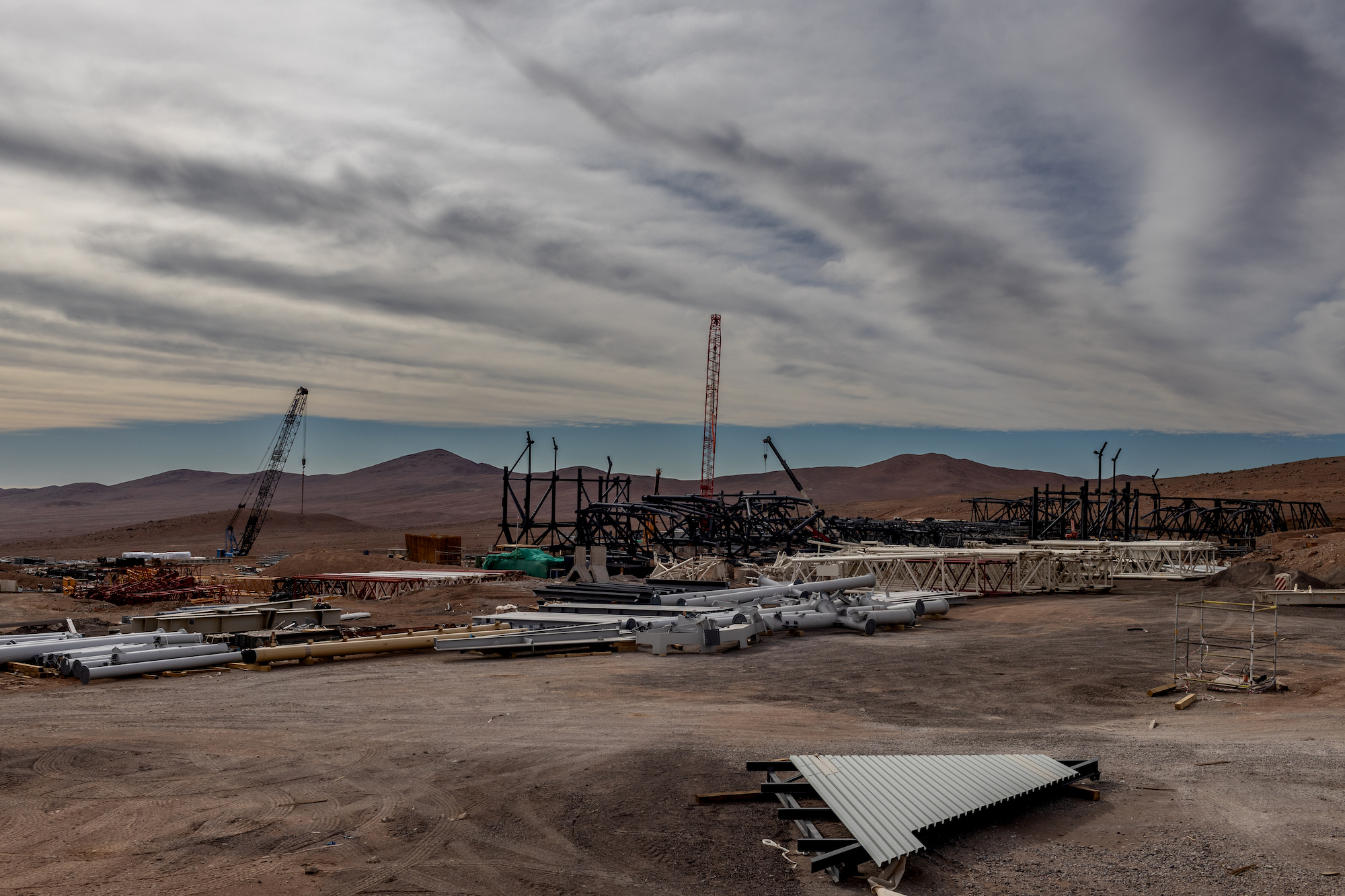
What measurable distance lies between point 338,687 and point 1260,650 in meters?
18.0

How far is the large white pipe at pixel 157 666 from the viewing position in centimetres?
1530

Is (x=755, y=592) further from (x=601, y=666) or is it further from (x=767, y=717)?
(x=767, y=717)

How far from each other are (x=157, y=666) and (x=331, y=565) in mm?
31508

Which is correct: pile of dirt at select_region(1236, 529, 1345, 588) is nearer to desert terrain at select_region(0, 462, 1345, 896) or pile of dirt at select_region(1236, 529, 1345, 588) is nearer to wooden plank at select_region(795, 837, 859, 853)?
desert terrain at select_region(0, 462, 1345, 896)

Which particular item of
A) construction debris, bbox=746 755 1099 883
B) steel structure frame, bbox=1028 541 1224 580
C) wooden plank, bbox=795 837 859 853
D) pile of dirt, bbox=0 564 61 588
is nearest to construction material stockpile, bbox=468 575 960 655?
construction debris, bbox=746 755 1099 883

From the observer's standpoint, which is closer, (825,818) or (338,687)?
(825,818)

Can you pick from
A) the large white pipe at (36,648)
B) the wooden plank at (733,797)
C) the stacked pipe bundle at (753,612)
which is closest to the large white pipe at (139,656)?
the large white pipe at (36,648)

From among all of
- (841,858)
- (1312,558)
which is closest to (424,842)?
(841,858)

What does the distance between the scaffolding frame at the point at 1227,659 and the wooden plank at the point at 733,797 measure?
8925mm

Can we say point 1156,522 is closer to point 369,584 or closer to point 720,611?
point 720,611

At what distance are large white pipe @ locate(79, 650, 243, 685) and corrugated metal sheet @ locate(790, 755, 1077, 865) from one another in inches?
519

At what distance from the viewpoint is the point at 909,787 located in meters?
7.49

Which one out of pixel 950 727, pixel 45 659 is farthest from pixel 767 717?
pixel 45 659

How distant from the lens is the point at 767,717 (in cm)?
1200
